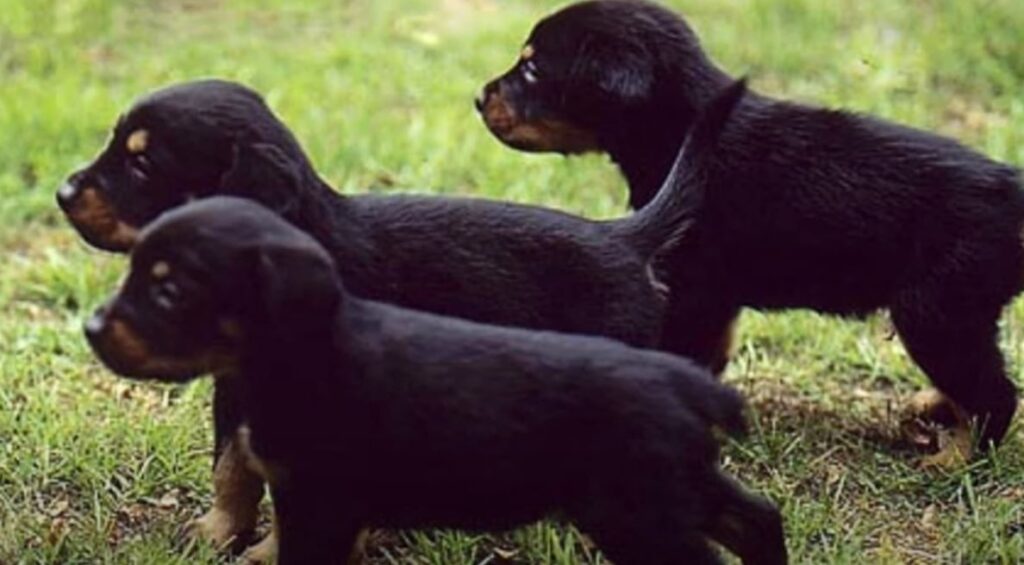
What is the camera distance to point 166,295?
3.68 meters

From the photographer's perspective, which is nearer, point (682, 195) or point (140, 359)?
point (140, 359)

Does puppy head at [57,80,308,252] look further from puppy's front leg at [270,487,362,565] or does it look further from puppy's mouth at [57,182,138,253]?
puppy's front leg at [270,487,362,565]

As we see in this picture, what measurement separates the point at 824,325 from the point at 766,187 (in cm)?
130

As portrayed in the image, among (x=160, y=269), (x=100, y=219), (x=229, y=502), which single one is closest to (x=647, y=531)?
(x=160, y=269)

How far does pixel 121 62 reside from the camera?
886 cm

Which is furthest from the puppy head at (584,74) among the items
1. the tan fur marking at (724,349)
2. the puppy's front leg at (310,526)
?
the puppy's front leg at (310,526)

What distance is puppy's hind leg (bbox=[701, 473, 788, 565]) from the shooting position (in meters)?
4.09

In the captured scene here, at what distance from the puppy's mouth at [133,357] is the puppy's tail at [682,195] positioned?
119 centimetres

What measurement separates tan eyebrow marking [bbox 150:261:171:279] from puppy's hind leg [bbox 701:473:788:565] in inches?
47.3

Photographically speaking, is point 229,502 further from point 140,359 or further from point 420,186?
point 420,186

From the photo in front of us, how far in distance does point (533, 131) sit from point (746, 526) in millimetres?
1577

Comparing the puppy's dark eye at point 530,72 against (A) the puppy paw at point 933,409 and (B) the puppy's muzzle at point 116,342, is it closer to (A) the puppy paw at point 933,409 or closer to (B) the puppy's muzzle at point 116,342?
(A) the puppy paw at point 933,409

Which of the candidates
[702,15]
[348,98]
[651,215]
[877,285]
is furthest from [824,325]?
[702,15]

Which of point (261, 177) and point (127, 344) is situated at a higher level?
point (261, 177)
